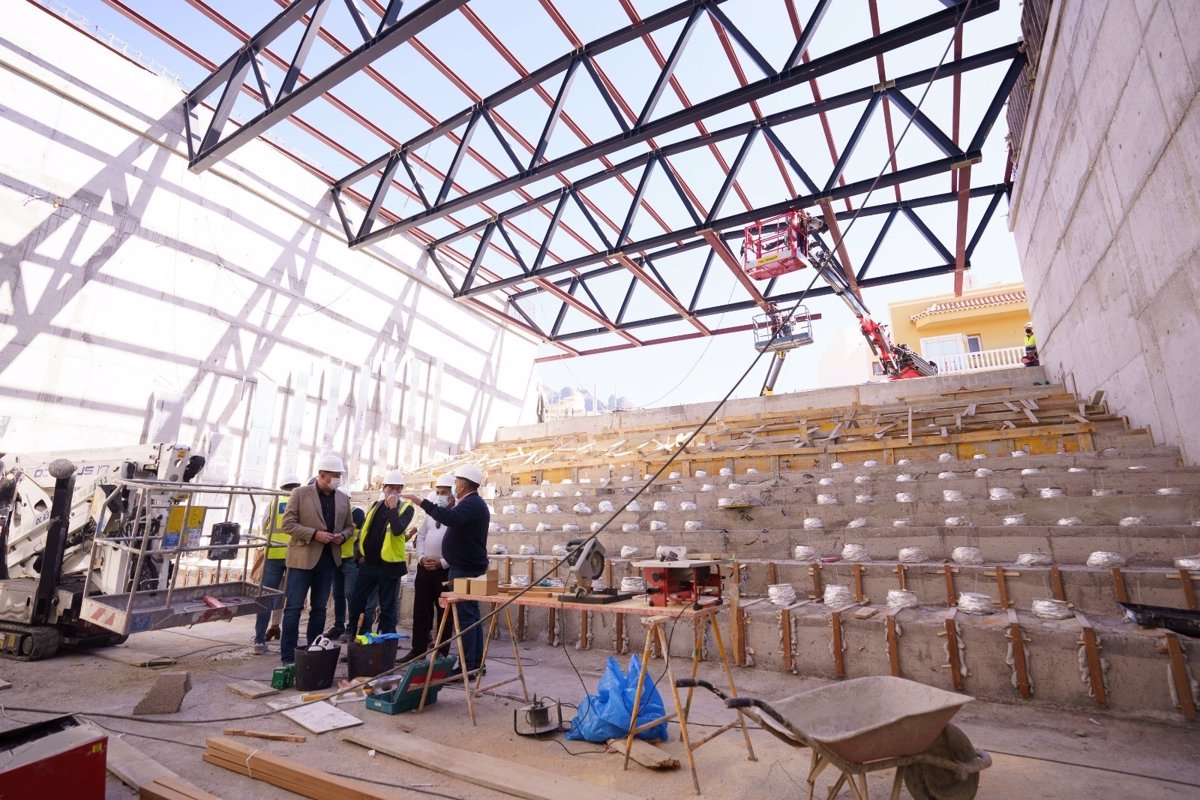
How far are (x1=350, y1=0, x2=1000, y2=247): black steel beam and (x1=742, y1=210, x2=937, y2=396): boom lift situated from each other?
12.2 ft

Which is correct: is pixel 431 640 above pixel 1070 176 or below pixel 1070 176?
below

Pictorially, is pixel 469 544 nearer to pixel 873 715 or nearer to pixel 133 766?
pixel 133 766

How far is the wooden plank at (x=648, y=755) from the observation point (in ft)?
10.6

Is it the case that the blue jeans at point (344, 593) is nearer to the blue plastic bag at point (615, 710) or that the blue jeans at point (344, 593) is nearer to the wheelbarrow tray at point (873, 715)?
the blue plastic bag at point (615, 710)

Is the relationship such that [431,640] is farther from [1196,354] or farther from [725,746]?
[1196,354]

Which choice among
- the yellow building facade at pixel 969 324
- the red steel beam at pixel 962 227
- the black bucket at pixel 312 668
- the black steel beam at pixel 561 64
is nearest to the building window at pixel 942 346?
the yellow building facade at pixel 969 324

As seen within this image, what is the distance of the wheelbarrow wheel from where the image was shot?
2.52 metres

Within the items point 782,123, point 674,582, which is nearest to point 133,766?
point 674,582

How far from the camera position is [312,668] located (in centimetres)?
480

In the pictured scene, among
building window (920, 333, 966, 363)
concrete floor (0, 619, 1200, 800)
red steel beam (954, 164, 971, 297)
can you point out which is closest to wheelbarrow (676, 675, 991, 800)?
concrete floor (0, 619, 1200, 800)

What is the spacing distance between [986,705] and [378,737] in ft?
14.2

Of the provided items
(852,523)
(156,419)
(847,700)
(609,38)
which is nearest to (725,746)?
(847,700)

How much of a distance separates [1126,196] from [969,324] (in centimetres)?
2363

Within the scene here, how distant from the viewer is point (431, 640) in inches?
219
